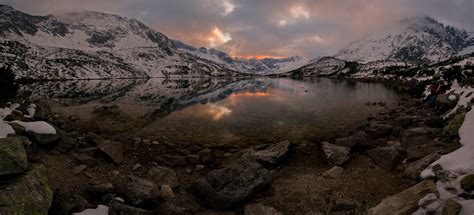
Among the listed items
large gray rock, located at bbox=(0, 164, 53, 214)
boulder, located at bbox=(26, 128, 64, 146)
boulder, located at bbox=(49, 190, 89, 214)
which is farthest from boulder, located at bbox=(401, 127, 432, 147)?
boulder, located at bbox=(26, 128, 64, 146)

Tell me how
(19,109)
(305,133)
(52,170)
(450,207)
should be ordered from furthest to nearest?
(305,133), (19,109), (52,170), (450,207)

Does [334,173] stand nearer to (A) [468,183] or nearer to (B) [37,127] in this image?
(A) [468,183]

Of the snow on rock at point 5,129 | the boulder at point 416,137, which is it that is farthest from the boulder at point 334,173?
the snow on rock at point 5,129

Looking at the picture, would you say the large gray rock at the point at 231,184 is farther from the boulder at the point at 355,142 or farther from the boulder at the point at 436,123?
the boulder at the point at 436,123

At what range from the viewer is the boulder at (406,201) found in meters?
10.2

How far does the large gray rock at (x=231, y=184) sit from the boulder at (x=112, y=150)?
575 cm

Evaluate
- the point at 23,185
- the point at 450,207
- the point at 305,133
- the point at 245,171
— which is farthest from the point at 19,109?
the point at 450,207

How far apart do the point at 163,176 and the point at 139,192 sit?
118 inches

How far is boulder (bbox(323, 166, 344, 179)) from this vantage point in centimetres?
1581

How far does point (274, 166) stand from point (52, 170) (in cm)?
1181

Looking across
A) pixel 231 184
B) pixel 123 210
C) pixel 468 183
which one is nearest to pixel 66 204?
pixel 123 210

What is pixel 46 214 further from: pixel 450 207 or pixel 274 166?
pixel 450 207

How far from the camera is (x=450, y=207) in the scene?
9.01 m

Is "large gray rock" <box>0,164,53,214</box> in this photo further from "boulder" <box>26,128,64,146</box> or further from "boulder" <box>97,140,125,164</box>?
"boulder" <box>97,140,125,164</box>
